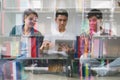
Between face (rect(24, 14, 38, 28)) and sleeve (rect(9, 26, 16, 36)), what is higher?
face (rect(24, 14, 38, 28))

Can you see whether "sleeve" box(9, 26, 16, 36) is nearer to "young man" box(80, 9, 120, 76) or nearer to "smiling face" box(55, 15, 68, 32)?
"smiling face" box(55, 15, 68, 32)

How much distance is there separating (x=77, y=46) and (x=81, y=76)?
313 mm

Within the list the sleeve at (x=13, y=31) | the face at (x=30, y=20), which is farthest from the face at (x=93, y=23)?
the sleeve at (x=13, y=31)

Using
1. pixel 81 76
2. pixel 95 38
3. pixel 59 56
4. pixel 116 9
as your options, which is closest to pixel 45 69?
pixel 59 56

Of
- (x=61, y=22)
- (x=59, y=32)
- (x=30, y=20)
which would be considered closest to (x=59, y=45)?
(x=59, y=32)

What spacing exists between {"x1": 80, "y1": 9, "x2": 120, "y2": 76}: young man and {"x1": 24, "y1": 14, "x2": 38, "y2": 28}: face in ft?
1.86

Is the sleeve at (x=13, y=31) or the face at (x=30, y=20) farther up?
the face at (x=30, y=20)

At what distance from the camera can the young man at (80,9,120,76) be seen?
2764 millimetres

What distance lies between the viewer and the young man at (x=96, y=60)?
2.76 metres

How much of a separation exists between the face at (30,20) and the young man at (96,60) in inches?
22.3

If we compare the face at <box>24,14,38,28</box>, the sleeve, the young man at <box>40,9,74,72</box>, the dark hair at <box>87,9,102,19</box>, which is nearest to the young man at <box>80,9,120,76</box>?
the dark hair at <box>87,9,102,19</box>

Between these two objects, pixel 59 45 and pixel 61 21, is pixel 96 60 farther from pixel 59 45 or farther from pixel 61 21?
pixel 61 21

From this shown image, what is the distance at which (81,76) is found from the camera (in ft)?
9.10

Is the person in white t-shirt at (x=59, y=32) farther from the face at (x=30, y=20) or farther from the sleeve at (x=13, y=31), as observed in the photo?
the sleeve at (x=13, y=31)
